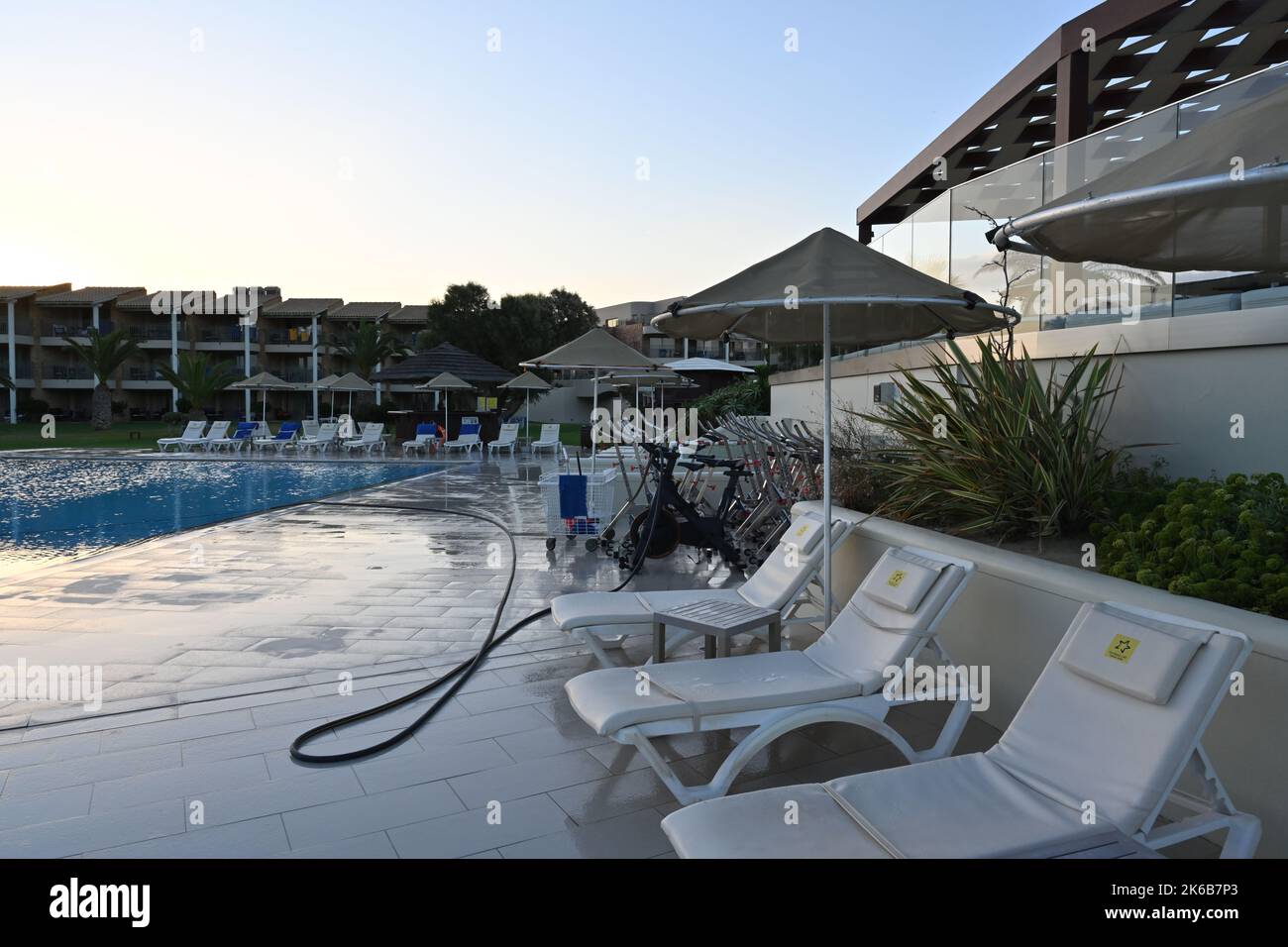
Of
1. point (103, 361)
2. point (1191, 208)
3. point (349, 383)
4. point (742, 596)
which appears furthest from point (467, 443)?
point (103, 361)

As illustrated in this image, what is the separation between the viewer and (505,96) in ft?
35.1

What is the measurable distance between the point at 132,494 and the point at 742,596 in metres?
12.9

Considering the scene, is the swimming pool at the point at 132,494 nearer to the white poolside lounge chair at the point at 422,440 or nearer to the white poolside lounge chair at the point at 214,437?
the white poolside lounge chair at the point at 422,440

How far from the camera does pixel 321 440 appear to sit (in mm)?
24250

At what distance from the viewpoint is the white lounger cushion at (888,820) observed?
2.12 metres

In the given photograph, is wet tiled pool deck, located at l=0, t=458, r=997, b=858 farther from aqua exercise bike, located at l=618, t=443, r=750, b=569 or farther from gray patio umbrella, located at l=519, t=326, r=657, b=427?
gray patio umbrella, located at l=519, t=326, r=657, b=427

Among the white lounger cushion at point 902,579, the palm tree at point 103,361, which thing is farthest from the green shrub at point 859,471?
the palm tree at point 103,361

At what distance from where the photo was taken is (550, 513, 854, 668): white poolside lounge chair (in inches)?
170

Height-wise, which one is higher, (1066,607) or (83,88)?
(83,88)

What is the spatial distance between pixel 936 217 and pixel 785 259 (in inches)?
189

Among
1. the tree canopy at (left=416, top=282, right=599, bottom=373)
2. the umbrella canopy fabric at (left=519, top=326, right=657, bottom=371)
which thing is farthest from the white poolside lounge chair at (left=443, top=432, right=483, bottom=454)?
the umbrella canopy fabric at (left=519, top=326, right=657, bottom=371)

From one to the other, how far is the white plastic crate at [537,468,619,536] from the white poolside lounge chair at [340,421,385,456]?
52.0 ft

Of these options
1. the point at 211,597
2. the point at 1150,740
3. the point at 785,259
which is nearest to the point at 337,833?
the point at 1150,740
